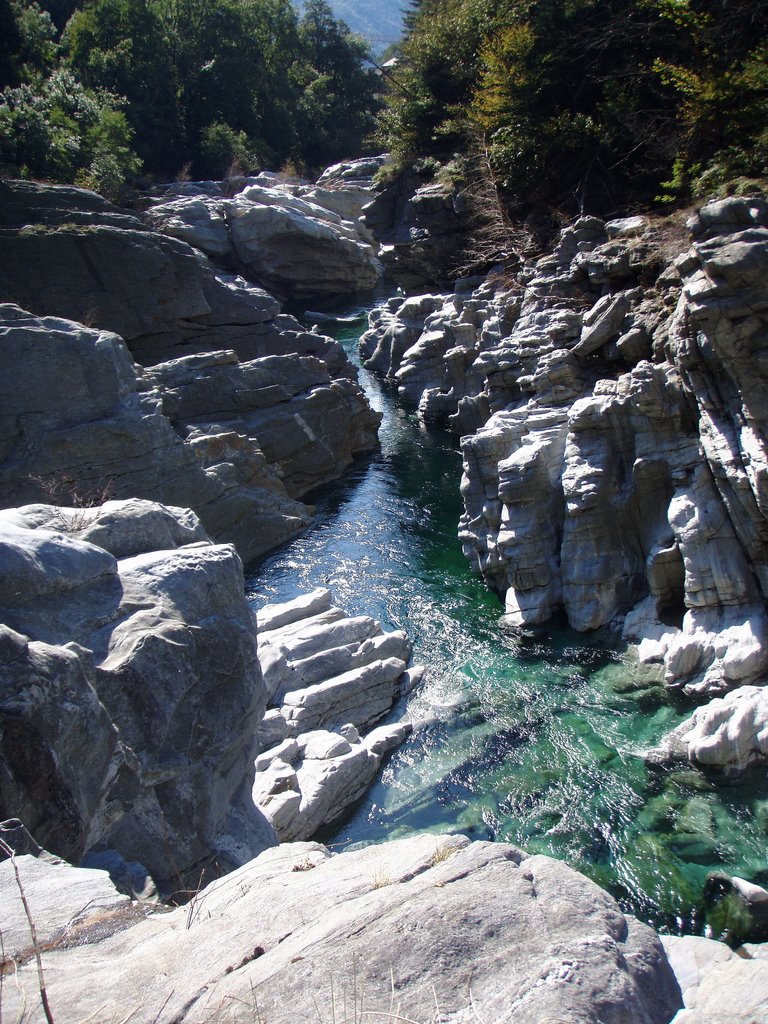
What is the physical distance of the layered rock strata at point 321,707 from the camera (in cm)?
1248

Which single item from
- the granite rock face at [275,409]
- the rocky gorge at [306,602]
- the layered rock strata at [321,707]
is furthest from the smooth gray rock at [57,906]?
the granite rock face at [275,409]

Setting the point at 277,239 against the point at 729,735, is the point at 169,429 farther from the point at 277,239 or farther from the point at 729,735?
the point at 277,239

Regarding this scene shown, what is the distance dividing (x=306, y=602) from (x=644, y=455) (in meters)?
8.11

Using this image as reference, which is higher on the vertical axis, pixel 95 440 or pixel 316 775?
pixel 95 440

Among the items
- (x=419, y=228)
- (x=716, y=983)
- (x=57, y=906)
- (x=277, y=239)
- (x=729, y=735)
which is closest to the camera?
(x=57, y=906)

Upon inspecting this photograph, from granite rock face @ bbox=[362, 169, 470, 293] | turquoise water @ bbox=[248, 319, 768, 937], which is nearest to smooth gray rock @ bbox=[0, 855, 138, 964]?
turquoise water @ bbox=[248, 319, 768, 937]

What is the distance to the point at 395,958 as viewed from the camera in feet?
13.3

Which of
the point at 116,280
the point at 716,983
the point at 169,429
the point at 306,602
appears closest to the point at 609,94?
the point at 116,280

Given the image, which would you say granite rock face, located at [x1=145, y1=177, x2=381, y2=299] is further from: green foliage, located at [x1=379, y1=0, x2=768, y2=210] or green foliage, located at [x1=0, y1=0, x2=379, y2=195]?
green foliage, located at [x1=379, y1=0, x2=768, y2=210]

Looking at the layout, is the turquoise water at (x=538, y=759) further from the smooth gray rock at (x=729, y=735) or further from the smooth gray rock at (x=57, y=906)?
the smooth gray rock at (x=57, y=906)

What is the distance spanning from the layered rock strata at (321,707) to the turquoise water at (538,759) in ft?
1.35

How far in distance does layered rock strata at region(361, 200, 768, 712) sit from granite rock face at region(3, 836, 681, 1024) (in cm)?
1025

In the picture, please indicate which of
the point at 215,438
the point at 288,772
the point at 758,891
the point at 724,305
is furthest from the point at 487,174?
the point at 758,891

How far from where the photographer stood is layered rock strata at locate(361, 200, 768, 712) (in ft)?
46.9
